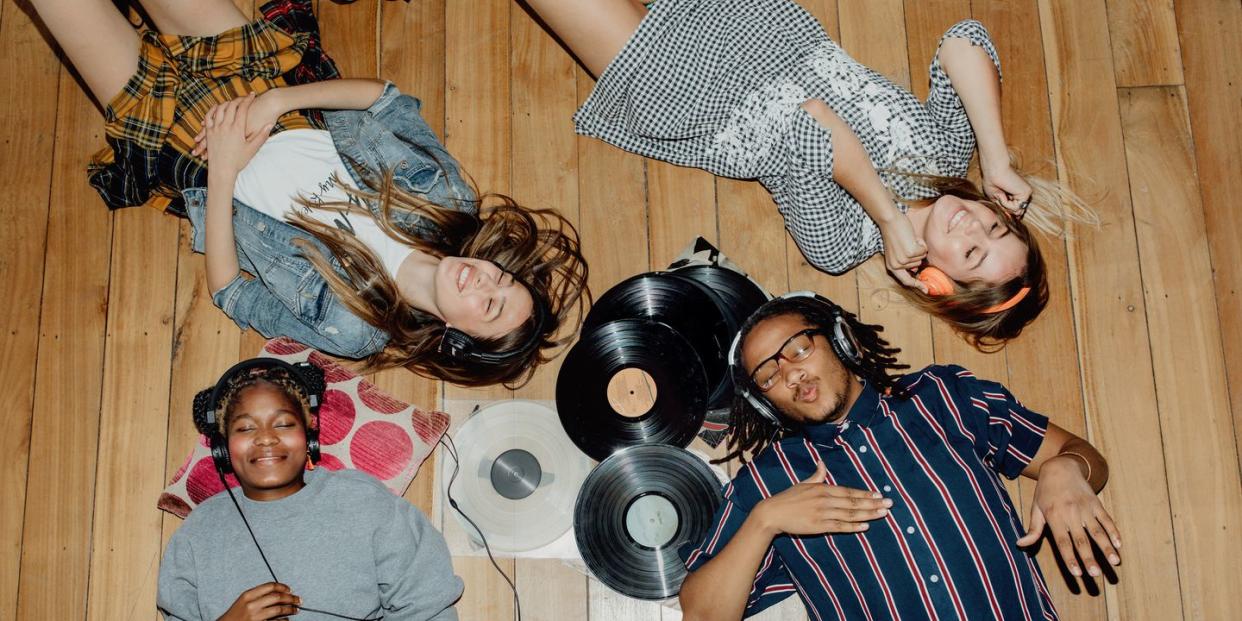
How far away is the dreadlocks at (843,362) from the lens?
90.4 inches

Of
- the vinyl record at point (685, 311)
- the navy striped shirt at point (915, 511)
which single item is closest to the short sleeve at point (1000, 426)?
the navy striped shirt at point (915, 511)

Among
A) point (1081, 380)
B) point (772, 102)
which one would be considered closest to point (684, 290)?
point (772, 102)

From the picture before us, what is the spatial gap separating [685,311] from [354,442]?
3.12ft

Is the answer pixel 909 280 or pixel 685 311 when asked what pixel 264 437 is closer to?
pixel 685 311

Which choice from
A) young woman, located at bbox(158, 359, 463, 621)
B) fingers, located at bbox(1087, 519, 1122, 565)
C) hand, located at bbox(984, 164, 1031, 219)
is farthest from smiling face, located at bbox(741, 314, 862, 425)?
young woman, located at bbox(158, 359, 463, 621)

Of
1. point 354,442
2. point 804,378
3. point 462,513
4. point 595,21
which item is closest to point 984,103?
point 804,378

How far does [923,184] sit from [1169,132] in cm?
87

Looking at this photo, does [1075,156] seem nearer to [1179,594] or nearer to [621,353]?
[1179,594]

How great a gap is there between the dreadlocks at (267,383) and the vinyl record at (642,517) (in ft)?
2.44

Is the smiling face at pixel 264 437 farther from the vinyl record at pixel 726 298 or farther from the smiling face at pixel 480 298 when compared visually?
the vinyl record at pixel 726 298

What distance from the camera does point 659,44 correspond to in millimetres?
2471

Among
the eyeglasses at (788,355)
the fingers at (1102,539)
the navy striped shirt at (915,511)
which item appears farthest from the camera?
the eyeglasses at (788,355)

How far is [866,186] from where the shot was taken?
2379 mm

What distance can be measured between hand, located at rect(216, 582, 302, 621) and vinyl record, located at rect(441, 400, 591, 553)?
479mm
